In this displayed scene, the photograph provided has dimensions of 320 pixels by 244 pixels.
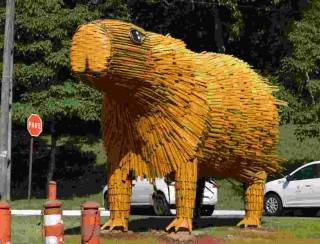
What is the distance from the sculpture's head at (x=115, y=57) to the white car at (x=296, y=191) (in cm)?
990

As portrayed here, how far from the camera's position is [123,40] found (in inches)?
454

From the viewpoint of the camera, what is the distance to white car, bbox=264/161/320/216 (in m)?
20.9

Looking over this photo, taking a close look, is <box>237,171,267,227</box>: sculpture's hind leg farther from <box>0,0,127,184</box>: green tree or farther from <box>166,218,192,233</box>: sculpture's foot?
<box>0,0,127,184</box>: green tree

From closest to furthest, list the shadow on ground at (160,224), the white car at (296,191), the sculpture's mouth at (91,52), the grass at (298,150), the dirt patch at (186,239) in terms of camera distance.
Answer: the sculpture's mouth at (91,52) → the dirt patch at (186,239) → the shadow on ground at (160,224) → the white car at (296,191) → the grass at (298,150)

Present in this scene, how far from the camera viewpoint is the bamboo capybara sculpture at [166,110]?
11445 mm

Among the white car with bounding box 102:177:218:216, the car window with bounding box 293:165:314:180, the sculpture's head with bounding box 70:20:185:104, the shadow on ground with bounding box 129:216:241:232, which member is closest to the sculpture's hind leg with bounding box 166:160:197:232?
the sculpture's head with bounding box 70:20:185:104

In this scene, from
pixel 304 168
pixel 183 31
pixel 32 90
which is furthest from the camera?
pixel 183 31

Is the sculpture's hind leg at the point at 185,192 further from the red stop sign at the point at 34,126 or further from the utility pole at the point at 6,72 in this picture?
the red stop sign at the point at 34,126

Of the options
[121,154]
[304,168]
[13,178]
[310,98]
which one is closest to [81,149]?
[13,178]

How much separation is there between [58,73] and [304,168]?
31.5ft

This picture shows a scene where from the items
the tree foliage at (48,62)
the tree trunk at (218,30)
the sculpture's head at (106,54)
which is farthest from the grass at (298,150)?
the sculpture's head at (106,54)

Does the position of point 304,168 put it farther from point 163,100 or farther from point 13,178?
point 13,178

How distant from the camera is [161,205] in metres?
20.9

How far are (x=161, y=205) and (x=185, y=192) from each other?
28.0 ft
